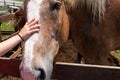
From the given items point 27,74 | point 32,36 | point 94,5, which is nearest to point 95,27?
point 94,5

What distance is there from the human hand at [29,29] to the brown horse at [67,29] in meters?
0.04

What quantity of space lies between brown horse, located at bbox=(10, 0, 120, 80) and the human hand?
0.04 metres

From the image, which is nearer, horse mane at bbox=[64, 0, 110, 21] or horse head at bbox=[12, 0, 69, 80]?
horse head at bbox=[12, 0, 69, 80]

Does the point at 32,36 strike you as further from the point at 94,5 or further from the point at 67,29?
the point at 94,5

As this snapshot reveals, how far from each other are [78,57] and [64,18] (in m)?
1.88

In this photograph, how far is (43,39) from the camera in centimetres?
229

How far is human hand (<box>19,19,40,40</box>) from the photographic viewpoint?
2143 millimetres

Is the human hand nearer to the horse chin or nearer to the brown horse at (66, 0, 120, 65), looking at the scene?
the horse chin

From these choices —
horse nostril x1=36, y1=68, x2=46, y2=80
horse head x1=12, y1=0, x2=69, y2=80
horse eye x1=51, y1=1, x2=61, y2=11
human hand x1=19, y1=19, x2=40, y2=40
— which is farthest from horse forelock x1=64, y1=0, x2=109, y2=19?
horse nostril x1=36, y1=68, x2=46, y2=80

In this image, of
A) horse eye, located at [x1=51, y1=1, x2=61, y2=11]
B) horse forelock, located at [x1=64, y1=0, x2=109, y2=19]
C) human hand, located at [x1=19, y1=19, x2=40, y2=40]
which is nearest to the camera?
human hand, located at [x1=19, y1=19, x2=40, y2=40]

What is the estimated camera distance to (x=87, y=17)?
3311mm

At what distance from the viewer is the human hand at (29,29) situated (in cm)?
214

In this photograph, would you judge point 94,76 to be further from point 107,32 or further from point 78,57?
point 78,57

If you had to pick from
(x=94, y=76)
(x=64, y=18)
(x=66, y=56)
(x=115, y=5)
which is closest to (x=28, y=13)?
(x=64, y=18)
